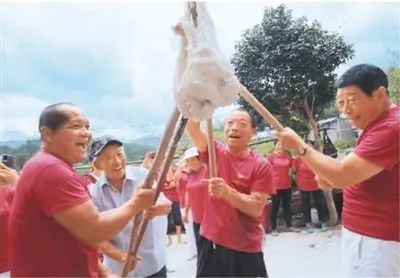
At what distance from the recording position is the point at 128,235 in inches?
93.0

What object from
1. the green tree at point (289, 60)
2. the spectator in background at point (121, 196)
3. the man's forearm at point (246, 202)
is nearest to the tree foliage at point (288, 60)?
the green tree at point (289, 60)

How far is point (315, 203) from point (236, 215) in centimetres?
521

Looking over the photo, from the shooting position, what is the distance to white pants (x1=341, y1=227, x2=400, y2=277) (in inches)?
76.0

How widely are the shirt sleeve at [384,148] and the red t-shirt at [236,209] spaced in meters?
0.83

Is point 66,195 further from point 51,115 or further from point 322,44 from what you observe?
point 322,44

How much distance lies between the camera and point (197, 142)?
2.57 m

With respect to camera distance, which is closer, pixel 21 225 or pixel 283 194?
pixel 21 225

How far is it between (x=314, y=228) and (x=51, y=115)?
614 cm

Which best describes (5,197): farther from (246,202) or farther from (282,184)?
(282,184)

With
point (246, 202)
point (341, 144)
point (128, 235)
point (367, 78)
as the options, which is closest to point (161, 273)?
point (128, 235)

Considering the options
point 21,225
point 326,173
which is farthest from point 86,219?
point 326,173

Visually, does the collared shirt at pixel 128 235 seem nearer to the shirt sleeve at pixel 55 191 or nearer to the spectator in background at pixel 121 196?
the spectator in background at pixel 121 196

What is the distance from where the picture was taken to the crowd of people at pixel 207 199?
5.01ft

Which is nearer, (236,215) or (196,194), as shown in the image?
(236,215)
